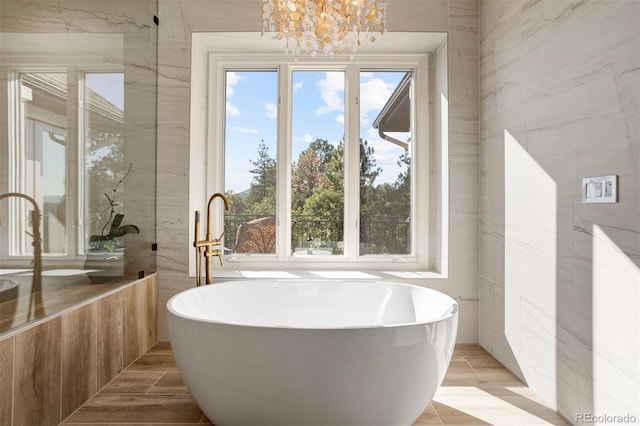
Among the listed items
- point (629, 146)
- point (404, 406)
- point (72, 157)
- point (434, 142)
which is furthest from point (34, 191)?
point (434, 142)

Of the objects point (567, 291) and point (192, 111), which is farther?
point (192, 111)

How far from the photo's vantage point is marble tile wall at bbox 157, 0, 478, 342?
2.81 meters

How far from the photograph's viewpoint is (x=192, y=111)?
2.88m

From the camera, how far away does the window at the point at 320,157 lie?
3.18 metres

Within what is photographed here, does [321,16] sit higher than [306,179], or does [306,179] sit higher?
[321,16]

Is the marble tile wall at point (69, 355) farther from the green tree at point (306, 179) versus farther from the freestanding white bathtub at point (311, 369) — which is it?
the green tree at point (306, 179)

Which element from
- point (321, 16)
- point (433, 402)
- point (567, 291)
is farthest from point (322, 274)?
point (321, 16)

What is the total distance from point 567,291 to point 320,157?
6.33 feet

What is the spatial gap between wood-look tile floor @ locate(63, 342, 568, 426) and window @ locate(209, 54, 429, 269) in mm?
1035

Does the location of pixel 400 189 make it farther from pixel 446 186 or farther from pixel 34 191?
pixel 34 191

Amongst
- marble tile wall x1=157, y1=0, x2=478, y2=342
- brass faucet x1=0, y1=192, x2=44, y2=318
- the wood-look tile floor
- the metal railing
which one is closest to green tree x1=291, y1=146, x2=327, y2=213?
the metal railing

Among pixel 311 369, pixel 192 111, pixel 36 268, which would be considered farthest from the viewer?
pixel 192 111

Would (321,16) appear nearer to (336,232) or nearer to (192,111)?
(192,111)

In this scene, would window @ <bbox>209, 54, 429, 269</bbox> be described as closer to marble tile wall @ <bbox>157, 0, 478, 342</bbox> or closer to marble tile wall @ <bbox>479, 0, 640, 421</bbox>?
marble tile wall @ <bbox>157, 0, 478, 342</bbox>
